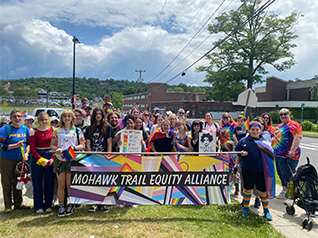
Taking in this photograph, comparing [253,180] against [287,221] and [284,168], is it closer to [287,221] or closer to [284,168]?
[287,221]

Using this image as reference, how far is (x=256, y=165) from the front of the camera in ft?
13.8

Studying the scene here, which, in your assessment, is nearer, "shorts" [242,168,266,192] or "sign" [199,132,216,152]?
"shorts" [242,168,266,192]

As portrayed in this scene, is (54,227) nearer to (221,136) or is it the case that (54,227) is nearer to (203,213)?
(203,213)

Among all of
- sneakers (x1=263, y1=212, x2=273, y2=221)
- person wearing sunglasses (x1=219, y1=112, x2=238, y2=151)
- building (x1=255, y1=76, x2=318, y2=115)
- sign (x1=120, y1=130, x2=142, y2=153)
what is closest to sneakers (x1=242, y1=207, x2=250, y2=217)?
sneakers (x1=263, y1=212, x2=273, y2=221)

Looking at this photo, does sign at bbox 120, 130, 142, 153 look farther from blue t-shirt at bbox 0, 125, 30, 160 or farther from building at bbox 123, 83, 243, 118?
building at bbox 123, 83, 243, 118

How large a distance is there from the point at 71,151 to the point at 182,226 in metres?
2.44

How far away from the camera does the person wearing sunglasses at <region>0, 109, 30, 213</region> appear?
167 inches

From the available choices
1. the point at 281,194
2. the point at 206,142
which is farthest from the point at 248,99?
A: the point at 206,142

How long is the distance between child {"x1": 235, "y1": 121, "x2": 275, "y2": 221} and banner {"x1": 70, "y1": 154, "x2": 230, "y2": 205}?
1.88ft

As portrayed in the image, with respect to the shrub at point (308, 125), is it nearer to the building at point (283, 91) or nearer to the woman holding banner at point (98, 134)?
the building at point (283, 91)

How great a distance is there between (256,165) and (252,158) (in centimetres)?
15

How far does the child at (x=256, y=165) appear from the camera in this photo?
4.20m

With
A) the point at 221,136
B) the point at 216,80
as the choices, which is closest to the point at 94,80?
the point at 216,80

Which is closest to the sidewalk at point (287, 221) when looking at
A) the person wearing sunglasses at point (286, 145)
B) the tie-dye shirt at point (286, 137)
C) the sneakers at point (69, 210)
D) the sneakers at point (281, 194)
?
the sneakers at point (281, 194)
